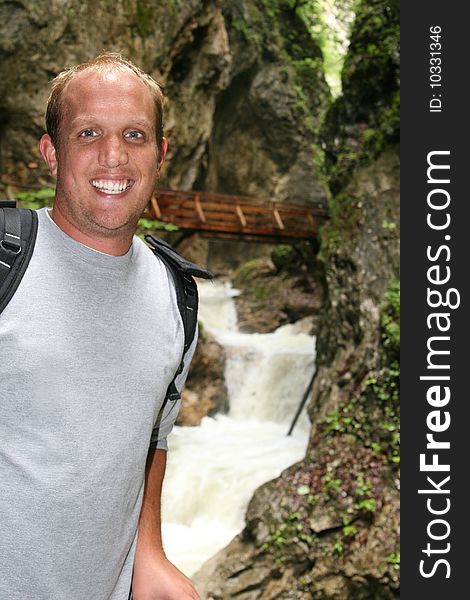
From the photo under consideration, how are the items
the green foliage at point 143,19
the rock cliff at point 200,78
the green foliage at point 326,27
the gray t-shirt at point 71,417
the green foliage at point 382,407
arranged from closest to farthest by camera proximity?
the gray t-shirt at point 71,417, the green foliage at point 382,407, the rock cliff at point 200,78, the green foliage at point 143,19, the green foliage at point 326,27

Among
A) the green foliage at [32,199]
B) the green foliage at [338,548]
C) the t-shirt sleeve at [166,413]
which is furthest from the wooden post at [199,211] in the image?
the t-shirt sleeve at [166,413]

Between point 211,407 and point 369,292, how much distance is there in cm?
496

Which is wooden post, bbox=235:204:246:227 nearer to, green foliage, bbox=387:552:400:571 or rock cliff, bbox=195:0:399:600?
rock cliff, bbox=195:0:399:600

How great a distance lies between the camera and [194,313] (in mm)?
1562

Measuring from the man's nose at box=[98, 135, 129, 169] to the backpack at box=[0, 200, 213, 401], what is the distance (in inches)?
7.1

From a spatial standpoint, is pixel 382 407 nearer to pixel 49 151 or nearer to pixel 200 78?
pixel 49 151

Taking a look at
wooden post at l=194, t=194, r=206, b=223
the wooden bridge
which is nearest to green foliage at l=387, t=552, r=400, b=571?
the wooden bridge

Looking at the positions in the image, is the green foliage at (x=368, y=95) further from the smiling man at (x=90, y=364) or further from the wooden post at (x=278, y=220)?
the smiling man at (x=90, y=364)

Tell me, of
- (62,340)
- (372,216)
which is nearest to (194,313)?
(62,340)

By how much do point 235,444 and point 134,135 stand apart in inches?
Result: 426

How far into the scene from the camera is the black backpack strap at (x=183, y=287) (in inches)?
61.1

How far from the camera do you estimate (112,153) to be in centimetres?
134

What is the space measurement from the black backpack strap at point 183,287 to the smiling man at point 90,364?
0.12ft

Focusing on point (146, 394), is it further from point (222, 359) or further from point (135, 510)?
point (222, 359)
